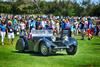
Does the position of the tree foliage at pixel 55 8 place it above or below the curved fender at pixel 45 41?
above

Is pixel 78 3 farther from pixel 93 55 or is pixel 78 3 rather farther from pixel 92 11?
pixel 93 55

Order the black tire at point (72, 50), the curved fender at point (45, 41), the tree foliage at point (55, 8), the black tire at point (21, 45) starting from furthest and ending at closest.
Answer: the tree foliage at point (55, 8) < the black tire at point (21, 45) < the black tire at point (72, 50) < the curved fender at point (45, 41)

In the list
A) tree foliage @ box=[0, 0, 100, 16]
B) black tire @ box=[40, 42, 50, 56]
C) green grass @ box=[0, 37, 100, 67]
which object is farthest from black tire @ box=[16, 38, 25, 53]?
tree foliage @ box=[0, 0, 100, 16]

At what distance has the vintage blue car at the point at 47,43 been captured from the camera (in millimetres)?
20609

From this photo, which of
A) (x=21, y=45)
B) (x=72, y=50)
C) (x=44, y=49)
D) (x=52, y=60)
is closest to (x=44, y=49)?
(x=44, y=49)

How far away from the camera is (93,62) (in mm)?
18766

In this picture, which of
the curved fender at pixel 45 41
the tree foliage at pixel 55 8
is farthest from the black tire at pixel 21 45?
the tree foliage at pixel 55 8

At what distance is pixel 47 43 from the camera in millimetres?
20391

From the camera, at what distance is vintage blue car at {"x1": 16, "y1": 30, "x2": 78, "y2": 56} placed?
811 inches

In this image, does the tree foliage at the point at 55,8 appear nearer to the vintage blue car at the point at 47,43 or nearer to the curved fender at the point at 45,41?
the vintage blue car at the point at 47,43

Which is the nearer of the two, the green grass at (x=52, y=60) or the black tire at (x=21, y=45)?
the green grass at (x=52, y=60)

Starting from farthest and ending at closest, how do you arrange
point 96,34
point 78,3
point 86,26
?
point 78,3 → point 96,34 → point 86,26

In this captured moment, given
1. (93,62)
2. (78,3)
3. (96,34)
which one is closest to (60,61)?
(93,62)

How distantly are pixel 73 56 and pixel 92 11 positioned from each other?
2197 inches
